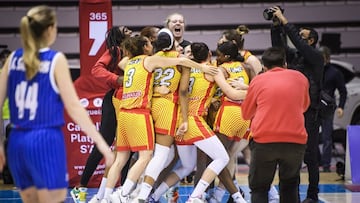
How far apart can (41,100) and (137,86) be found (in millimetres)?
3044

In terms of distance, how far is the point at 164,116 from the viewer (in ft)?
28.5

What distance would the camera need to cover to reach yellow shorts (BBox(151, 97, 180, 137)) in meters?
8.70

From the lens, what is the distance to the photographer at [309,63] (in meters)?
8.63

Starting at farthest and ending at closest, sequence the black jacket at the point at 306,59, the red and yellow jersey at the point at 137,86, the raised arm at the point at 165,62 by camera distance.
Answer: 1. the black jacket at the point at 306,59
2. the red and yellow jersey at the point at 137,86
3. the raised arm at the point at 165,62

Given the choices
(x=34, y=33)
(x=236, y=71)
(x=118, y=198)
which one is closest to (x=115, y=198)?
(x=118, y=198)

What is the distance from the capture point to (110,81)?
9.20 metres

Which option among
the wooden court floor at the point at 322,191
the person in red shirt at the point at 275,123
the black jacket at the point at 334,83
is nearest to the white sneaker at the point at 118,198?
the wooden court floor at the point at 322,191

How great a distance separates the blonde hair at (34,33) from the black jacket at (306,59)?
3628mm

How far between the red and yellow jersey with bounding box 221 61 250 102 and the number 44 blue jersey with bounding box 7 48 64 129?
3654mm

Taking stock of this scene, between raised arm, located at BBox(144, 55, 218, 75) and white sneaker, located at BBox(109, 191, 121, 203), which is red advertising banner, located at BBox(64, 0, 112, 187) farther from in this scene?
white sneaker, located at BBox(109, 191, 121, 203)

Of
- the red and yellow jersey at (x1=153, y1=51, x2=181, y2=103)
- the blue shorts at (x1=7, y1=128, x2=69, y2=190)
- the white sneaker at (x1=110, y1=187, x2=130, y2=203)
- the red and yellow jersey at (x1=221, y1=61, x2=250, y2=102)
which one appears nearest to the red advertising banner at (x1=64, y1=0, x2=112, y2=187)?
the red and yellow jersey at (x1=153, y1=51, x2=181, y2=103)

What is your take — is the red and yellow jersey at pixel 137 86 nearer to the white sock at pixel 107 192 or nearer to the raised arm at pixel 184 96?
the raised arm at pixel 184 96

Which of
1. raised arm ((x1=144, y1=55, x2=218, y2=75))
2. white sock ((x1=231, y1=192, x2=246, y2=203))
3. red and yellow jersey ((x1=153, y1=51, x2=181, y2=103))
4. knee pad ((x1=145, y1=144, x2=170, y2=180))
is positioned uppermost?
raised arm ((x1=144, y1=55, x2=218, y2=75))

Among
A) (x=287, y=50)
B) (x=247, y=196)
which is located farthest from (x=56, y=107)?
(x=247, y=196)
